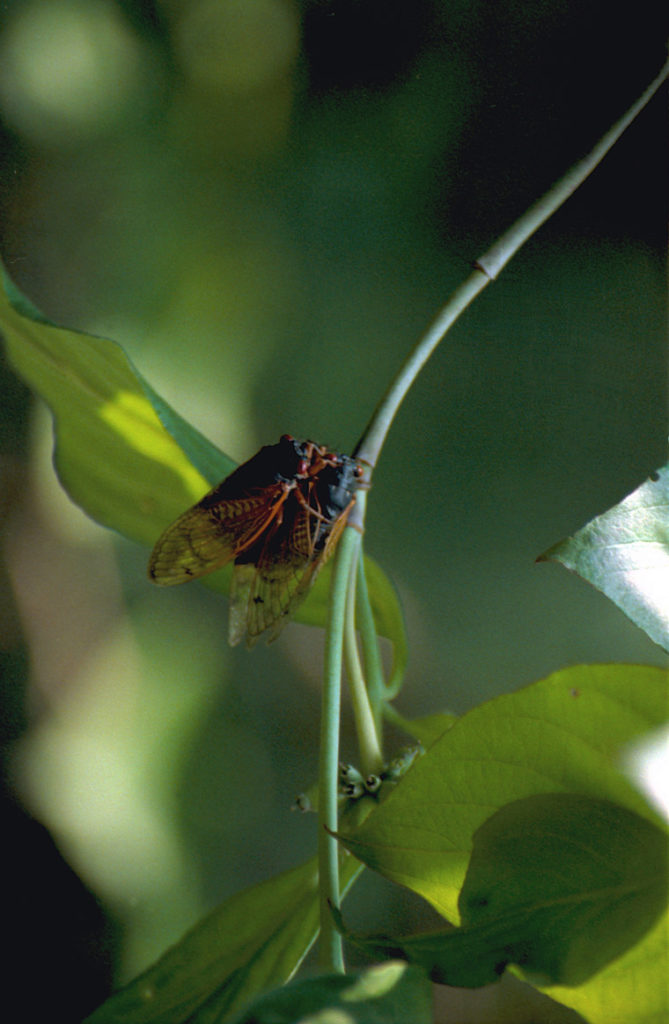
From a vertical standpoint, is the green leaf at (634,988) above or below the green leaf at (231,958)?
above

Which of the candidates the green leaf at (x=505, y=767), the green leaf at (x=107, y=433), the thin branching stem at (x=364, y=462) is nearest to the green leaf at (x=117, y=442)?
the green leaf at (x=107, y=433)

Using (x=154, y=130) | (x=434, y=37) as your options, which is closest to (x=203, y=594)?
(x=154, y=130)

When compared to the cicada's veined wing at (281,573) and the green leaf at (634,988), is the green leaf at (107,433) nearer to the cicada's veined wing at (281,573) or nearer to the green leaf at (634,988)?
the cicada's veined wing at (281,573)

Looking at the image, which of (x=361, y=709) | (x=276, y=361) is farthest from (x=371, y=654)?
(x=276, y=361)

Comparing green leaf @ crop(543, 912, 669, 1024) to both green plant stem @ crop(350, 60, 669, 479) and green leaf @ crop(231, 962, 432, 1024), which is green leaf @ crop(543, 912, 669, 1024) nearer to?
green leaf @ crop(231, 962, 432, 1024)

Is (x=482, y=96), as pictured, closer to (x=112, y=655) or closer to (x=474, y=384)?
(x=474, y=384)

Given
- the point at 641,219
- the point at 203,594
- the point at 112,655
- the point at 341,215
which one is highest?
the point at 641,219

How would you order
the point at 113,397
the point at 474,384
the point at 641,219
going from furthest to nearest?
the point at 474,384 → the point at 641,219 → the point at 113,397
